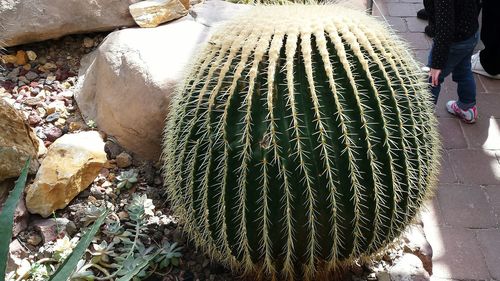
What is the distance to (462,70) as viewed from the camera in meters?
3.56

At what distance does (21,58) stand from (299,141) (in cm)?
206

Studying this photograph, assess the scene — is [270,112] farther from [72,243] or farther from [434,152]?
[72,243]

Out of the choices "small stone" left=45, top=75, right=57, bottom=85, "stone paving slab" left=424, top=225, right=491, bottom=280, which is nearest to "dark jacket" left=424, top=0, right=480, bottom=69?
"stone paving slab" left=424, top=225, right=491, bottom=280

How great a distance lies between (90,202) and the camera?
2.46 m

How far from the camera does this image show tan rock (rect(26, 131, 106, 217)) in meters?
2.34

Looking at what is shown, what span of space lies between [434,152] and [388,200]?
1.11 feet

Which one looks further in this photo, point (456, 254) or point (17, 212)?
point (456, 254)

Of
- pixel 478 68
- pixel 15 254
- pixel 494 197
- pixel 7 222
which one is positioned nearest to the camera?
pixel 7 222

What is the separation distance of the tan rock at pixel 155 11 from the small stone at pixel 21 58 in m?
0.64

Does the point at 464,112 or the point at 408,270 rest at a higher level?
the point at 408,270

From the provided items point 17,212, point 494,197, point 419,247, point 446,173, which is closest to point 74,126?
point 17,212

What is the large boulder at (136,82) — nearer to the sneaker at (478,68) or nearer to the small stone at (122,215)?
the small stone at (122,215)

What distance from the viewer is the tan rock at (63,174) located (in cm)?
234

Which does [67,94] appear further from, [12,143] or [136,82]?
[12,143]
